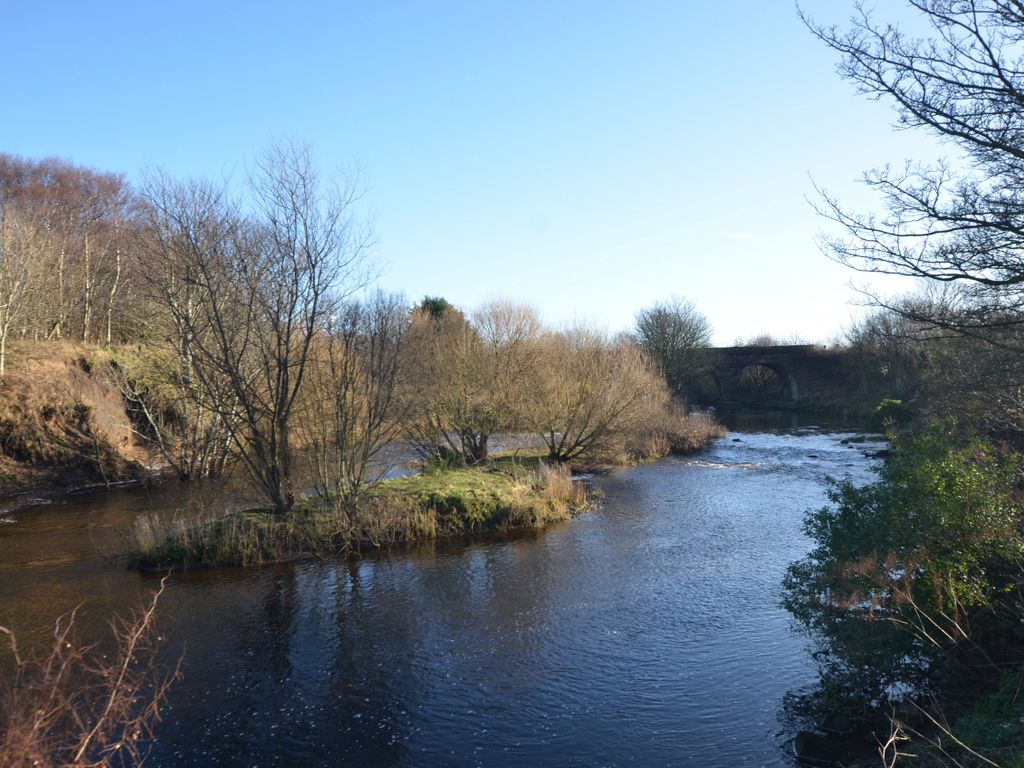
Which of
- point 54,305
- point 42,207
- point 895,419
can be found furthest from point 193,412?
point 895,419

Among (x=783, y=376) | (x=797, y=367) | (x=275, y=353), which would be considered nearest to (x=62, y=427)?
(x=275, y=353)

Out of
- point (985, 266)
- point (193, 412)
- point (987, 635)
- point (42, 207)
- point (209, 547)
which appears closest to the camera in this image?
point (987, 635)

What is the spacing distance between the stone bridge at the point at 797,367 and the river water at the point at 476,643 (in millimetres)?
A: 42030

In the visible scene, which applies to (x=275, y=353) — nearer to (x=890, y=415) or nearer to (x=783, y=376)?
(x=890, y=415)

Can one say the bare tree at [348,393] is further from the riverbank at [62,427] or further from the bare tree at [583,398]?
the riverbank at [62,427]

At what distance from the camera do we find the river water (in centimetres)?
801

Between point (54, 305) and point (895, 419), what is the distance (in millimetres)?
38260

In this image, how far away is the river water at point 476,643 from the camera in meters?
8.01

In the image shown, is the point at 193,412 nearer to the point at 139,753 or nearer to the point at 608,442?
the point at 608,442

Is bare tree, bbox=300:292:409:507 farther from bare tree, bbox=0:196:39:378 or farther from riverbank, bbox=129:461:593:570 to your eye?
bare tree, bbox=0:196:39:378

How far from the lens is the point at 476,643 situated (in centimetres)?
1073

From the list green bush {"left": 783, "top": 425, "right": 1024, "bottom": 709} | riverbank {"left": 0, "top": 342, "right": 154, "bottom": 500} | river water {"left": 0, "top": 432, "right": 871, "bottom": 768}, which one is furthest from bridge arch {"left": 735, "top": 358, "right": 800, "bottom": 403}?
green bush {"left": 783, "top": 425, "right": 1024, "bottom": 709}

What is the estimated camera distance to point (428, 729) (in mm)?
8281

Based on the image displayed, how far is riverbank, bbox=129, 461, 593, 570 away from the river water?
61cm
